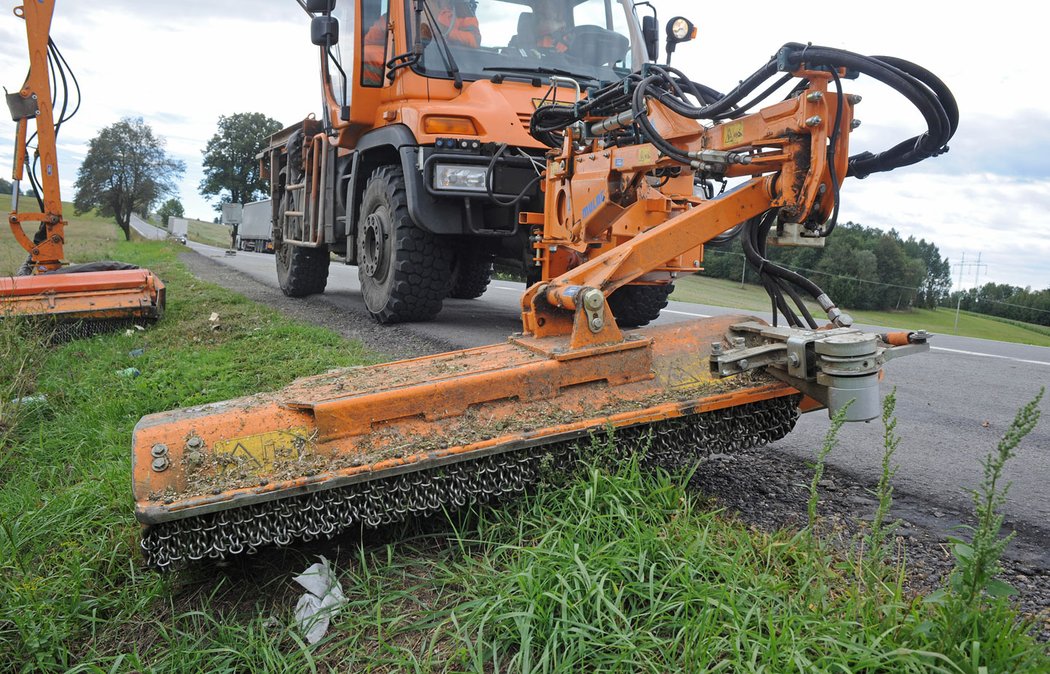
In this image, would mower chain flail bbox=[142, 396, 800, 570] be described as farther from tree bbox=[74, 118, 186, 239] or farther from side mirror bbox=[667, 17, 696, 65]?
tree bbox=[74, 118, 186, 239]

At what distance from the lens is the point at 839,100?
8.45ft

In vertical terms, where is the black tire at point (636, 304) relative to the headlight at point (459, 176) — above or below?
below

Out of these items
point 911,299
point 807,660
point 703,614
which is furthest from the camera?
point 911,299

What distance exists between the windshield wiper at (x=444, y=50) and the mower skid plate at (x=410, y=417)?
3338 mm

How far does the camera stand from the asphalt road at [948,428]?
2.88 meters

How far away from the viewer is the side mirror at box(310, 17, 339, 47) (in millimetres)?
6262

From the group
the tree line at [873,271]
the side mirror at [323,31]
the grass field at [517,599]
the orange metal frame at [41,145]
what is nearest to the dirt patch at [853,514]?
the grass field at [517,599]

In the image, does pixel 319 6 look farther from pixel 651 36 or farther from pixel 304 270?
pixel 304 270

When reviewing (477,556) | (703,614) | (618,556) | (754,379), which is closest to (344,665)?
(477,556)

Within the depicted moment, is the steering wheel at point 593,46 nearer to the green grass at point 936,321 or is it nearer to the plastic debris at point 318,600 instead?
the green grass at point 936,321

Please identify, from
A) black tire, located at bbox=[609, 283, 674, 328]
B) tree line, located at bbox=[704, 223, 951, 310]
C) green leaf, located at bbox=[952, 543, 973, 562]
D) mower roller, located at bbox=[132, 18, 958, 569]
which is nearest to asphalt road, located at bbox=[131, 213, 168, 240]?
tree line, located at bbox=[704, 223, 951, 310]

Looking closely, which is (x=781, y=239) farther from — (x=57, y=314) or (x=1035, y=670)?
(x=57, y=314)

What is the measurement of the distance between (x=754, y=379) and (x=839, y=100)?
3.38 feet

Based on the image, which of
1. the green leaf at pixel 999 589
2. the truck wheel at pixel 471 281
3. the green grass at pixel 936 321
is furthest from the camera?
the green grass at pixel 936 321
